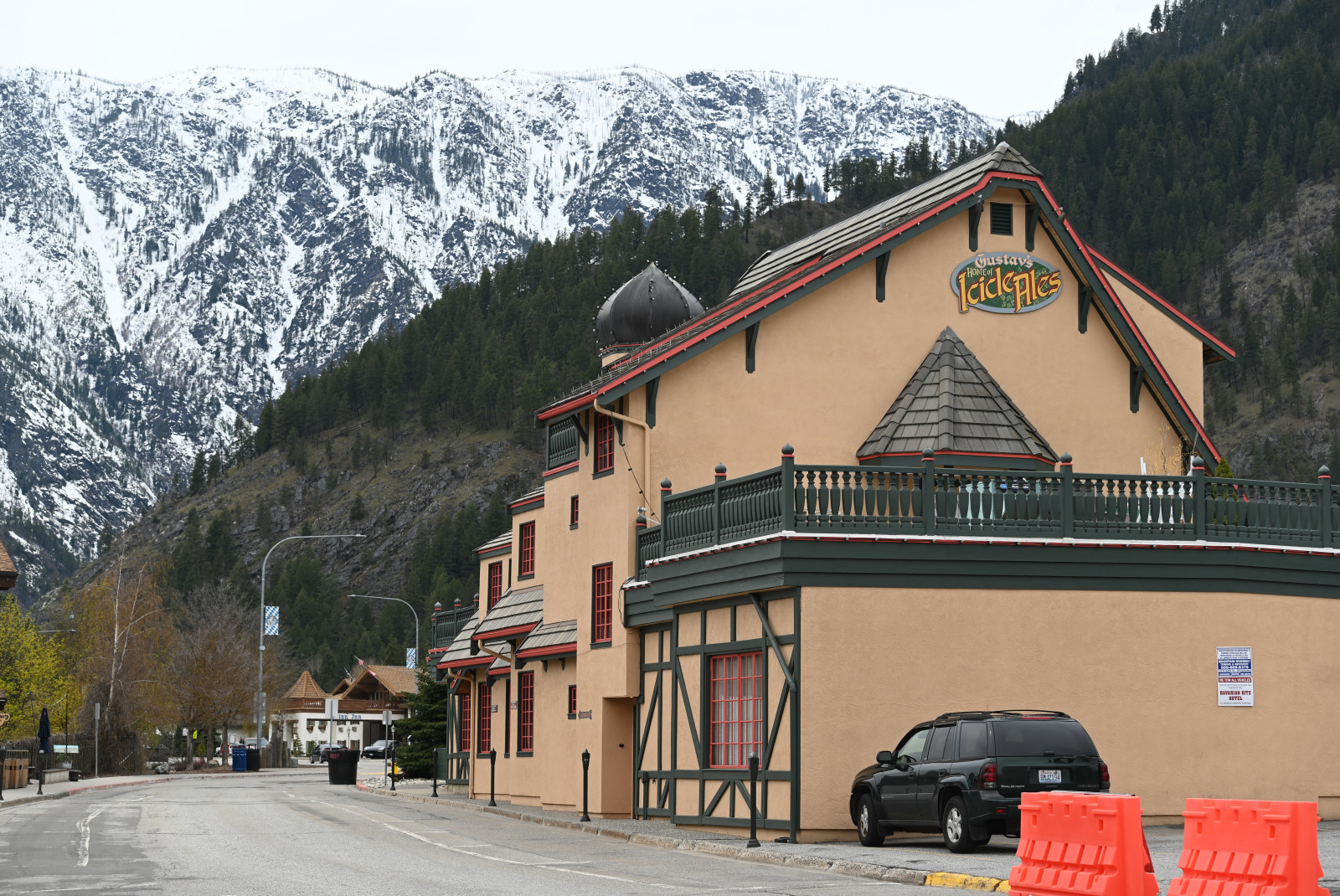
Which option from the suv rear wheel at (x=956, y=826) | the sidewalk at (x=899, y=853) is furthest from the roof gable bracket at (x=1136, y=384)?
the suv rear wheel at (x=956, y=826)

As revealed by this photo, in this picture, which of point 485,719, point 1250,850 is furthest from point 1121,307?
point 1250,850

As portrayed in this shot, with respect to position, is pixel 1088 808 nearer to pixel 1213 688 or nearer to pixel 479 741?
pixel 1213 688

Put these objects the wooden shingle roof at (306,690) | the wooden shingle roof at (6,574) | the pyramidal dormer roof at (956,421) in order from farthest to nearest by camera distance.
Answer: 1. the wooden shingle roof at (306,690)
2. the wooden shingle roof at (6,574)
3. the pyramidal dormer roof at (956,421)

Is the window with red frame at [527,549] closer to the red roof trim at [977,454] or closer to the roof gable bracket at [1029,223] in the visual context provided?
the red roof trim at [977,454]

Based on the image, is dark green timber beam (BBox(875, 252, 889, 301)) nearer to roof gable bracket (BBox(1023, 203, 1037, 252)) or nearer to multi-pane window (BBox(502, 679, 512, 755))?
roof gable bracket (BBox(1023, 203, 1037, 252))

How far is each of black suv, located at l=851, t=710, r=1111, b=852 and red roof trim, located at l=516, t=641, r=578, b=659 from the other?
12.7m

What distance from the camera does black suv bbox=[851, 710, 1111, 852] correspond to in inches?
787

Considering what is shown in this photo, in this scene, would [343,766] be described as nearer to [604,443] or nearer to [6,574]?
[6,574]

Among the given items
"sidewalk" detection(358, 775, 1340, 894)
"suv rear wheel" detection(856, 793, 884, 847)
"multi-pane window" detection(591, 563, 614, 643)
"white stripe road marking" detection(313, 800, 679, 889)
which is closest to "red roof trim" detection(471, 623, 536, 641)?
"multi-pane window" detection(591, 563, 614, 643)

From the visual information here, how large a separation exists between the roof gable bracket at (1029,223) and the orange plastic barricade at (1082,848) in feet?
58.7

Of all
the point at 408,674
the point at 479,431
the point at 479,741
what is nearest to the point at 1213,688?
the point at 479,741

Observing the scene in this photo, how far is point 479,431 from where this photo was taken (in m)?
183

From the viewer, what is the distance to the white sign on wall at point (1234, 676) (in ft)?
83.9

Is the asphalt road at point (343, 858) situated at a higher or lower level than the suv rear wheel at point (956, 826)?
lower
